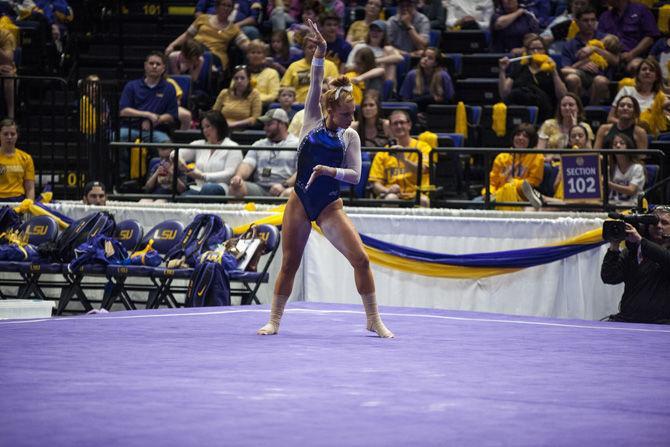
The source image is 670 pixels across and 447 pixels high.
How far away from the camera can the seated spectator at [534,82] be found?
13367 mm

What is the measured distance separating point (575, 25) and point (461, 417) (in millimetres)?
10498

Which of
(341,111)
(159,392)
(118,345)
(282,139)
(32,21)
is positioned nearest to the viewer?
(159,392)

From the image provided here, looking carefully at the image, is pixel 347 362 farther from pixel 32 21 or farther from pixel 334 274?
pixel 32 21

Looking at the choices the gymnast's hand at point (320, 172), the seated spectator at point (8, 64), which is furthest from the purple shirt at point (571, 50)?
the gymnast's hand at point (320, 172)

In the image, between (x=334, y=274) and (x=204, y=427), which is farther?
(x=334, y=274)

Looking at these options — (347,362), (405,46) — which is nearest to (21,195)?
(405,46)

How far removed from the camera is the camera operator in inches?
365

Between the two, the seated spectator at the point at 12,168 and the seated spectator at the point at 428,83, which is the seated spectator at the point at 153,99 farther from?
the seated spectator at the point at 428,83

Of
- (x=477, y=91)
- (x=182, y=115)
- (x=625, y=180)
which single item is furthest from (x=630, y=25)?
(x=182, y=115)

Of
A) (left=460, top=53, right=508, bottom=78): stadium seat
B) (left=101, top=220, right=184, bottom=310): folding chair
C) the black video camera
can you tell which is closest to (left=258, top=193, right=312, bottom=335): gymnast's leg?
the black video camera

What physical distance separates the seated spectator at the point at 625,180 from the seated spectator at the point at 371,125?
2.38 m

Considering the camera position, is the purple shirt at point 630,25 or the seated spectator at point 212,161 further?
the purple shirt at point 630,25

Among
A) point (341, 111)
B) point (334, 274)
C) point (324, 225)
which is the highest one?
point (341, 111)

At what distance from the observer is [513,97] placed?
1371cm
